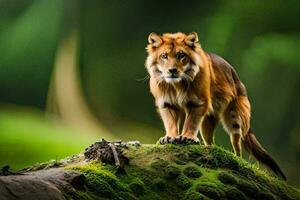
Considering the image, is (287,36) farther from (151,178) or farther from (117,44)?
(151,178)

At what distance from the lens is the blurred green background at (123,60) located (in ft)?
22.1

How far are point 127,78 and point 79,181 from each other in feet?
13.0

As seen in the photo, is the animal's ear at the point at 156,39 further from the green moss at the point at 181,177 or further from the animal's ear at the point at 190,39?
the green moss at the point at 181,177

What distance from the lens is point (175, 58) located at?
4.42 meters

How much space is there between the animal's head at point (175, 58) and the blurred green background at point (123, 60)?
87.2 inches

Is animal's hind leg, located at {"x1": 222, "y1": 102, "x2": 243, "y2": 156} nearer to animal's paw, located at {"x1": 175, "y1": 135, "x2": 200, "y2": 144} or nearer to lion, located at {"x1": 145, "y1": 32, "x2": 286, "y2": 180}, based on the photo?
lion, located at {"x1": 145, "y1": 32, "x2": 286, "y2": 180}

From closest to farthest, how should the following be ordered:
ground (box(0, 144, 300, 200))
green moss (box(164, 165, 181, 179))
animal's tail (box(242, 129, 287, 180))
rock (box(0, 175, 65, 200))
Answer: rock (box(0, 175, 65, 200)) → ground (box(0, 144, 300, 200)) → green moss (box(164, 165, 181, 179)) → animal's tail (box(242, 129, 287, 180))

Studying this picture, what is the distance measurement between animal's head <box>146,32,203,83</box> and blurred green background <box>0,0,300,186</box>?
7.26ft

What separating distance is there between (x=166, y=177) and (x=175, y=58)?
1.07 metres

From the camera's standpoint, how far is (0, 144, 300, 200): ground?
321 cm

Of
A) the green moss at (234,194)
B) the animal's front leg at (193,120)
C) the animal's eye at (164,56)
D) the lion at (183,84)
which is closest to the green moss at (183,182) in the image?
the green moss at (234,194)

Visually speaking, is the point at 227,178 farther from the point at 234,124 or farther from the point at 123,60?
the point at 123,60

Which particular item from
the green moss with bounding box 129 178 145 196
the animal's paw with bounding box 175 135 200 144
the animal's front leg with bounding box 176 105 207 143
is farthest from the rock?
the animal's front leg with bounding box 176 105 207 143

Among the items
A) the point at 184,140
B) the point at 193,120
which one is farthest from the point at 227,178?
the point at 193,120
